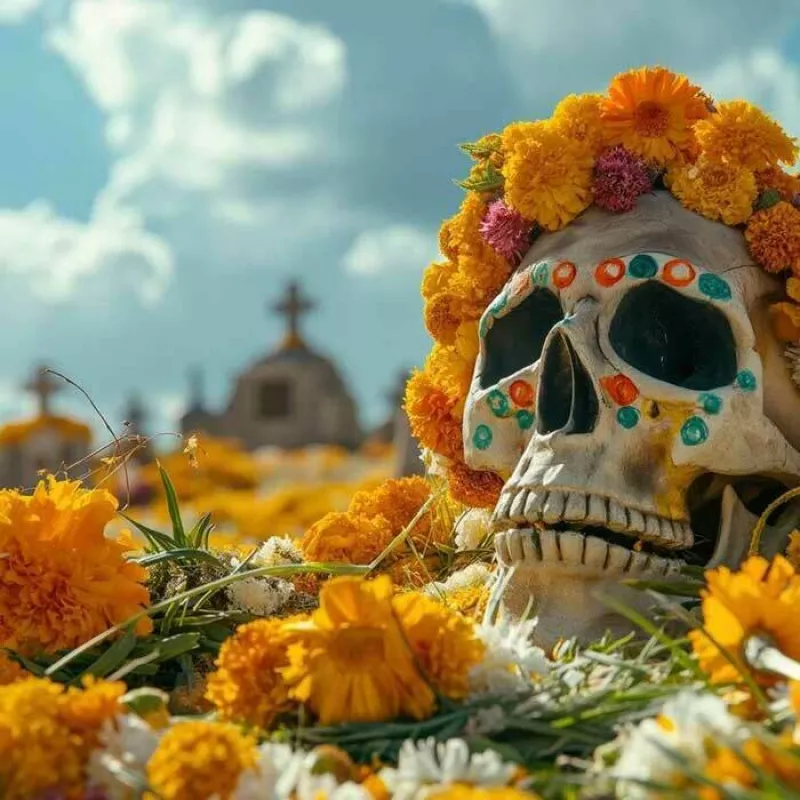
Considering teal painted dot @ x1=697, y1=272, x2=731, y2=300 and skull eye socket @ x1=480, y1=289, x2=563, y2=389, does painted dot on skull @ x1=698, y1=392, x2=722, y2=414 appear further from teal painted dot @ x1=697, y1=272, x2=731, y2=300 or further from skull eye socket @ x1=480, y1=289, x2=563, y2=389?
skull eye socket @ x1=480, y1=289, x2=563, y2=389

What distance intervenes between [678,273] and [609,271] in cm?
16

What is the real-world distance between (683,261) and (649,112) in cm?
45

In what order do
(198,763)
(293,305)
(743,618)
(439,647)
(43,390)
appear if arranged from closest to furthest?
(198,763)
(743,618)
(439,647)
(43,390)
(293,305)

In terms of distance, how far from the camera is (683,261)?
3.39 m

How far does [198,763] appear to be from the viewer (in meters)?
2.02

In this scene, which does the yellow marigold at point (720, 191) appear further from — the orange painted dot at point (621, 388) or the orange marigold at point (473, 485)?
the orange marigold at point (473, 485)

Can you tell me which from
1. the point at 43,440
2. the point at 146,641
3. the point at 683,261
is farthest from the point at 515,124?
the point at 43,440

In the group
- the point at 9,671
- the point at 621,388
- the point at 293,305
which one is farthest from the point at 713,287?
the point at 293,305

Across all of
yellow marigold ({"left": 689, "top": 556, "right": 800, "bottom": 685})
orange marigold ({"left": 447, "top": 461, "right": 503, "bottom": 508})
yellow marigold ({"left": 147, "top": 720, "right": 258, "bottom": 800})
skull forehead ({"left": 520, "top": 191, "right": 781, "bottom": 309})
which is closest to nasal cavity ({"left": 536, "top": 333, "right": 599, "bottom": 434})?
skull forehead ({"left": 520, "top": 191, "right": 781, "bottom": 309})

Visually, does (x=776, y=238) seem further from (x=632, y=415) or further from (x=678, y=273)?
(x=632, y=415)

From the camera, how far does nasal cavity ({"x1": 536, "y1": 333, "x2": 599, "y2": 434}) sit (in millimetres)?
3355

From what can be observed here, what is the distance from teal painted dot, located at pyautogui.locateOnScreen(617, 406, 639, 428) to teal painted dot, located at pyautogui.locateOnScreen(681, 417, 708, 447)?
0.37 ft

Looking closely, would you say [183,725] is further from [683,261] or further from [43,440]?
[43,440]

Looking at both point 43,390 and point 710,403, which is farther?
point 43,390
